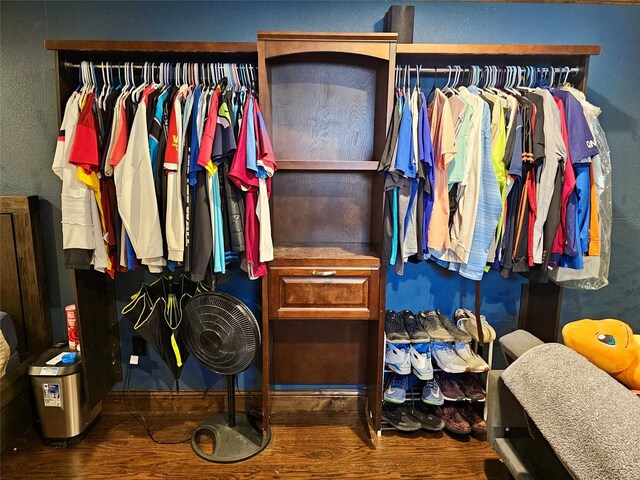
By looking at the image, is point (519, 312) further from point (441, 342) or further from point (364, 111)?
point (364, 111)

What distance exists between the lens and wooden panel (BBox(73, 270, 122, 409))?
6.27 feet

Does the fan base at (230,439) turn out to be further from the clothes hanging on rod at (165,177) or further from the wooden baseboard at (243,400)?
the clothes hanging on rod at (165,177)

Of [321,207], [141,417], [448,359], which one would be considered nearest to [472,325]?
[448,359]

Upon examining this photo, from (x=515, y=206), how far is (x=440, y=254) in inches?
15.4

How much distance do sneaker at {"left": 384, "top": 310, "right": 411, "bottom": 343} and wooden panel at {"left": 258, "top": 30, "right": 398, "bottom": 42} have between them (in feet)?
4.36

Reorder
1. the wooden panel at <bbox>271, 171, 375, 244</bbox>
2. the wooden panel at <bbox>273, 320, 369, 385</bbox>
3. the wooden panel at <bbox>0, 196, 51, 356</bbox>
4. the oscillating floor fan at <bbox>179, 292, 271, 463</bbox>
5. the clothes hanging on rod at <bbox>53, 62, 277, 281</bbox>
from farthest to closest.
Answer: the wooden panel at <bbox>273, 320, 369, 385</bbox>, the wooden panel at <bbox>271, 171, 375, 244</bbox>, the wooden panel at <bbox>0, 196, 51, 356</bbox>, the oscillating floor fan at <bbox>179, 292, 271, 463</bbox>, the clothes hanging on rod at <bbox>53, 62, 277, 281</bbox>

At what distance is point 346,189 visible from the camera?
6.96 feet

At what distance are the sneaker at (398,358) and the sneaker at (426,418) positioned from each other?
0.94 ft

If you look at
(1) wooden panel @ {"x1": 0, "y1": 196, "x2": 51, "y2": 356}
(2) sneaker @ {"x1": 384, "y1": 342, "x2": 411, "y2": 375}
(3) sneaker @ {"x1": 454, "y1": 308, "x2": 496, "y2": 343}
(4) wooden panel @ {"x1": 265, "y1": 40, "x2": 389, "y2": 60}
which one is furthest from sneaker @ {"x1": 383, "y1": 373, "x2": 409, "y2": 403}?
(1) wooden panel @ {"x1": 0, "y1": 196, "x2": 51, "y2": 356}

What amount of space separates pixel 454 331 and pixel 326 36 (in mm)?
1552

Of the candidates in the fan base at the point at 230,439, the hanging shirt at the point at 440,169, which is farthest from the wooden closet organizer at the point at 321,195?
the hanging shirt at the point at 440,169

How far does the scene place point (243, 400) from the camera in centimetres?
229

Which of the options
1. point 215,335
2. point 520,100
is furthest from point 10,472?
point 520,100

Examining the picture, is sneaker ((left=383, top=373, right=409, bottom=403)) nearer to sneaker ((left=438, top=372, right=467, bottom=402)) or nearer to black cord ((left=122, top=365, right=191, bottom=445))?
sneaker ((left=438, top=372, right=467, bottom=402))
